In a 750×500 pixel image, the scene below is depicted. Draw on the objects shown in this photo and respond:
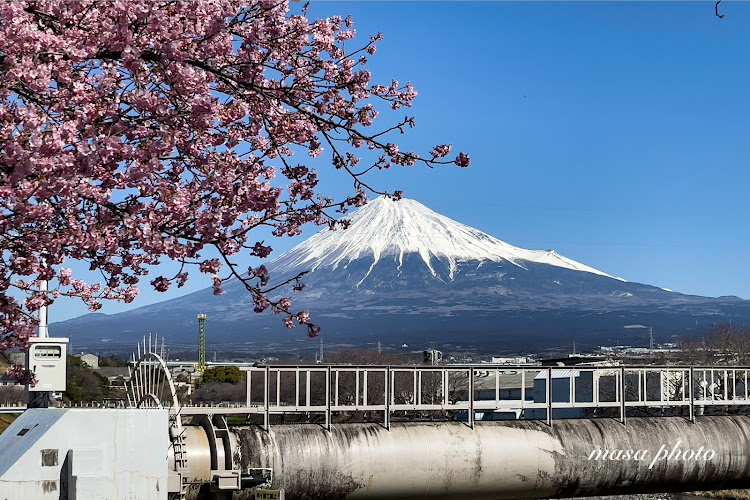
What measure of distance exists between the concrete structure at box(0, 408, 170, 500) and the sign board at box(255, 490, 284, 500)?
319 cm

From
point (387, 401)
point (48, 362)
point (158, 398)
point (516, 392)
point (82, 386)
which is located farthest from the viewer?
point (516, 392)

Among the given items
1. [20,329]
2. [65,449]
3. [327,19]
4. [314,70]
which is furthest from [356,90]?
[65,449]

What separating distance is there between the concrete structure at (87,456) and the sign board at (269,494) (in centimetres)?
319

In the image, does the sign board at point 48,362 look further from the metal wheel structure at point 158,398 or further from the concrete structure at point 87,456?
the concrete structure at point 87,456

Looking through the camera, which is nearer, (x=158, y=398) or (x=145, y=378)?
(x=158, y=398)

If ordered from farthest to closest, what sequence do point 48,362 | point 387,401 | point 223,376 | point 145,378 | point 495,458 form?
1. point 223,376
2. point 495,458
3. point 387,401
4. point 48,362
5. point 145,378

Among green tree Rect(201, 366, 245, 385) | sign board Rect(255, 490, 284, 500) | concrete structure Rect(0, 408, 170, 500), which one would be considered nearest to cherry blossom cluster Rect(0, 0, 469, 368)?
concrete structure Rect(0, 408, 170, 500)

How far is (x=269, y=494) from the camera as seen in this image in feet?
49.7

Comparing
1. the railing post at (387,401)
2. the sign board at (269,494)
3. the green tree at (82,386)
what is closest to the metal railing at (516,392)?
the railing post at (387,401)

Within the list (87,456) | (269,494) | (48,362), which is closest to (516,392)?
(269,494)

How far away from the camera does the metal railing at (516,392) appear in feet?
54.4

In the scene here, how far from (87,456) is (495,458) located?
27.3 ft

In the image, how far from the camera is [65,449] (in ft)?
37.6

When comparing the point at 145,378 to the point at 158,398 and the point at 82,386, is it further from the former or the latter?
the point at 82,386
